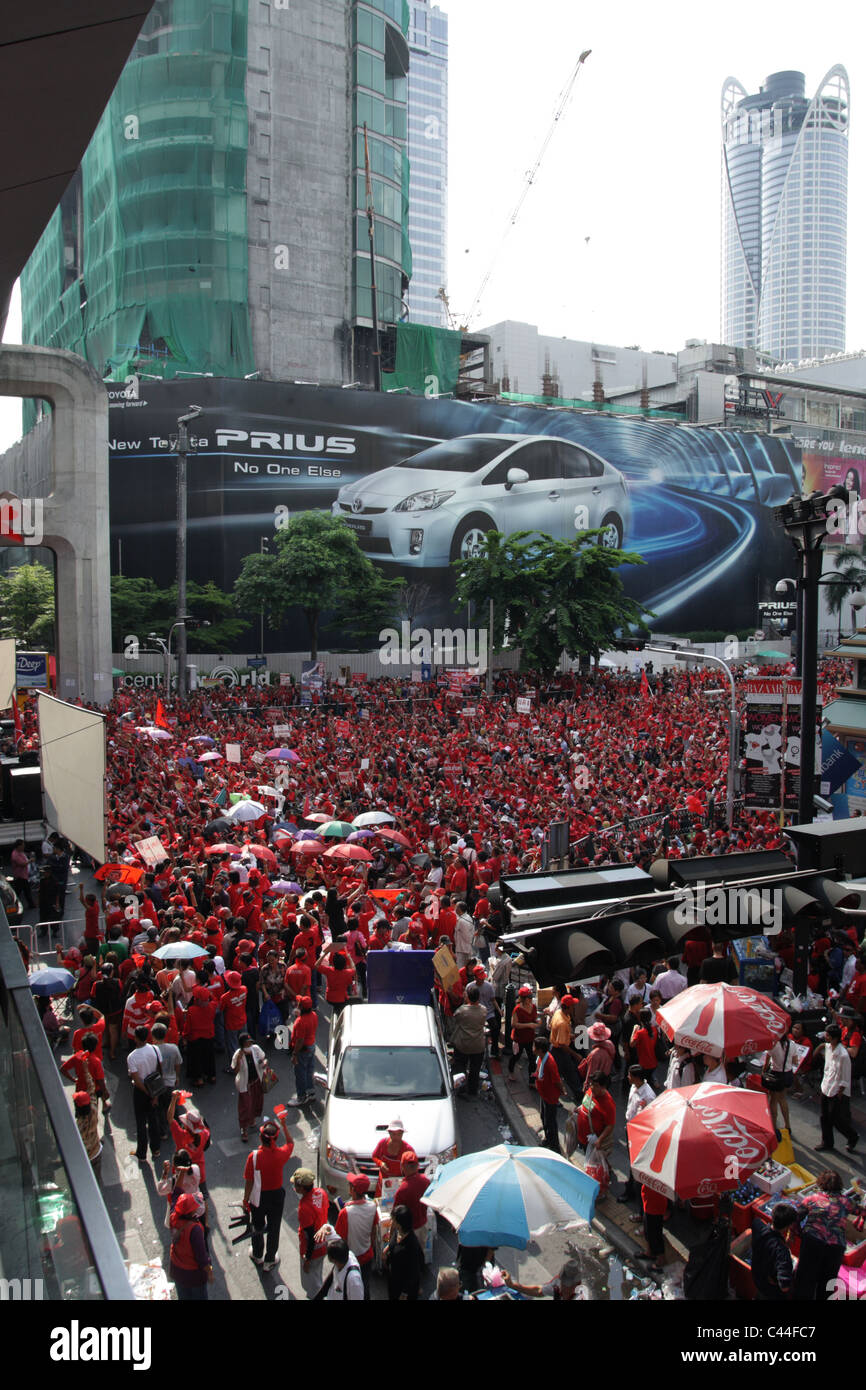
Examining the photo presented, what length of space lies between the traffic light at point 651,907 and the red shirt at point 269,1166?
2.26m

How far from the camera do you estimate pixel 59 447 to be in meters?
36.5

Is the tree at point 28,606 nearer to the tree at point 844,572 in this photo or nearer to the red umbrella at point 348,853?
the red umbrella at point 348,853

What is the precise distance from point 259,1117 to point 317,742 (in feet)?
58.0

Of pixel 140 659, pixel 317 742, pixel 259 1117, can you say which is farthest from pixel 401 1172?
pixel 140 659

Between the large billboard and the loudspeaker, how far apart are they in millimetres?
36621

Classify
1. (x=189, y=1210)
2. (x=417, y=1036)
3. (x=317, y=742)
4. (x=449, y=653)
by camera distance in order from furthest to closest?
(x=449, y=653), (x=317, y=742), (x=417, y=1036), (x=189, y=1210)

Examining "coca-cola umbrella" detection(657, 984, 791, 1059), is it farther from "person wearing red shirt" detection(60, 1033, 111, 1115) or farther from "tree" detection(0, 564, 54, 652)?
"tree" detection(0, 564, 54, 652)

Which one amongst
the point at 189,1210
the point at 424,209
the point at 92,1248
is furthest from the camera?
the point at 424,209

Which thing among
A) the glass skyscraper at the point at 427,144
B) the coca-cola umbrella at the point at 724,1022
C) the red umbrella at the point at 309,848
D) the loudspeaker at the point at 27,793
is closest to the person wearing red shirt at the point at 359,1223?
the coca-cola umbrella at the point at 724,1022

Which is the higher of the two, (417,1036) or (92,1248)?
(92,1248)

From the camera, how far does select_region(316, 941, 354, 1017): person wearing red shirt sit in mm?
11203

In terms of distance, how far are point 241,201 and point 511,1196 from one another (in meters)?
60.2

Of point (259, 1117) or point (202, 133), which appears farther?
point (202, 133)

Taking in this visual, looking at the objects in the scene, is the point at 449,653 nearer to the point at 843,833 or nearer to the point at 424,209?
the point at 843,833
